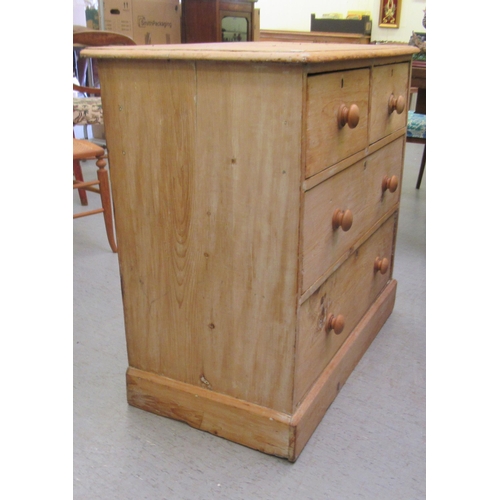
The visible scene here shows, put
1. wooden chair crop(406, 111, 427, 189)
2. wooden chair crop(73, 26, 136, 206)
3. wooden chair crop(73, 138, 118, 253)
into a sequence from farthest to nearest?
wooden chair crop(406, 111, 427, 189), wooden chair crop(73, 26, 136, 206), wooden chair crop(73, 138, 118, 253)

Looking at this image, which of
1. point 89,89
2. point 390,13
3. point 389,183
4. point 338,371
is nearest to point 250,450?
point 338,371

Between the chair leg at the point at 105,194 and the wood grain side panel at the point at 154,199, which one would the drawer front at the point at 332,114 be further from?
the chair leg at the point at 105,194

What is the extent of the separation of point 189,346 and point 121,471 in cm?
32

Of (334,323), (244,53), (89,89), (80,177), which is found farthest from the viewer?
(80,177)

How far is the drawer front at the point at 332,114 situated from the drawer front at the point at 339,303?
324 millimetres

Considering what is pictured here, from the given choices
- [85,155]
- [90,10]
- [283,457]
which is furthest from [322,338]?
[90,10]

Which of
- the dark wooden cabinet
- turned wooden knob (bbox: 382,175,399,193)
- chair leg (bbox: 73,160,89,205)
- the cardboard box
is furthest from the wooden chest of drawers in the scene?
the cardboard box

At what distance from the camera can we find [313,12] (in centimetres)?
552

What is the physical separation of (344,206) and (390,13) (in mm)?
4806

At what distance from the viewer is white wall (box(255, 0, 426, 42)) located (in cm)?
535

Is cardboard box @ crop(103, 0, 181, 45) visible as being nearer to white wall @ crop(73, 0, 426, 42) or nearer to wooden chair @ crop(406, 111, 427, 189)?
wooden chair @ crop(406, 111, 427, 189)

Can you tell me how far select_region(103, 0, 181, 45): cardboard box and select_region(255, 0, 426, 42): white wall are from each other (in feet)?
6.73

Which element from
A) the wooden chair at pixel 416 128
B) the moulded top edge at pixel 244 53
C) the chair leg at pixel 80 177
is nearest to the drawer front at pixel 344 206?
the moulded top edge at pixel 244 53

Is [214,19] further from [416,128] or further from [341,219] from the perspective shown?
[341,219]
